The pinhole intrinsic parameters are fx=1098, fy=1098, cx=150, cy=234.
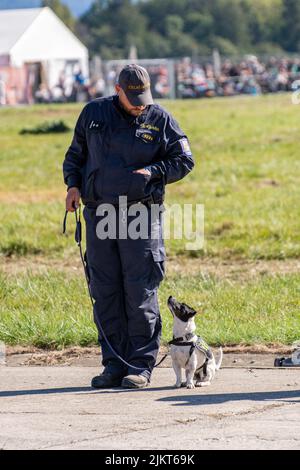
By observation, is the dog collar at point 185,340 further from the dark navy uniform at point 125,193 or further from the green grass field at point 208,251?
the green grass field at point 208,251

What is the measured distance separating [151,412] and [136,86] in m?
1.97

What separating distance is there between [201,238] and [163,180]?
6620 millimetres

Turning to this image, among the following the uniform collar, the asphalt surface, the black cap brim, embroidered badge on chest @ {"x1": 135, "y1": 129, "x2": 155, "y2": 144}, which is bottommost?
the asphalt surface

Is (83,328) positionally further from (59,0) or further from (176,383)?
(59,0)

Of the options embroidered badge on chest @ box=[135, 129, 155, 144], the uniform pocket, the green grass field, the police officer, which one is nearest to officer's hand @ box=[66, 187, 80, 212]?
the police officer

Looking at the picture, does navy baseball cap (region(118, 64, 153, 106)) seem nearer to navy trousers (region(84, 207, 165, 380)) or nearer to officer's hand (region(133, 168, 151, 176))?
officer's hand (region(133, 168, 151, 176))

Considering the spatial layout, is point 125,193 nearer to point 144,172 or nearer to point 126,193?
point 126,193

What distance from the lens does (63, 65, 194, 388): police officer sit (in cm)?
673

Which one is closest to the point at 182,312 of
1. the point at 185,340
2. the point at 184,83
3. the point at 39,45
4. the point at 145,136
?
the point at 185,340

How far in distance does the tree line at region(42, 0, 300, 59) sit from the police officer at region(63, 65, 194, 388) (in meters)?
132

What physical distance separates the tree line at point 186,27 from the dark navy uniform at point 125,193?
432 feet

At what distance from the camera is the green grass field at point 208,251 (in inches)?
336

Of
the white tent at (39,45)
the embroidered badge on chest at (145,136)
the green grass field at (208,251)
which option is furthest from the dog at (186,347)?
the white tent at (39,45)

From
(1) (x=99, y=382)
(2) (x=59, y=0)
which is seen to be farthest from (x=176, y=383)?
(2) (x=59, y=0)
